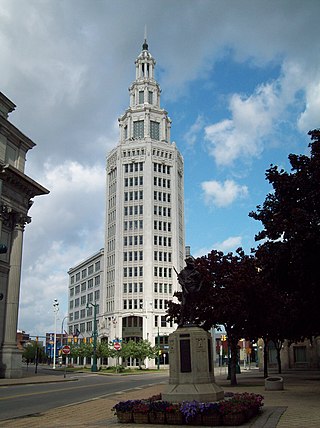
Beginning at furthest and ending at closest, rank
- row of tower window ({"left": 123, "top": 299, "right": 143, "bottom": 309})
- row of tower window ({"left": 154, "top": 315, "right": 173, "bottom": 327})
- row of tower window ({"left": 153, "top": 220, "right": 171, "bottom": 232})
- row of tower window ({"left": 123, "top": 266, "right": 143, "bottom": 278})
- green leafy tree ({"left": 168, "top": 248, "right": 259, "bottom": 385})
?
row of tower window ({"left": 153, "top": 220, "right": 171, "bottom": 232}) < row of tower window ({"left": 123, "top": 266, "right": 143, "bottom": 278}) < row of tower window ({"left": 123, "top": 299, "right": 143, "bottom": 309}) < row of tower window ({"left": 154, "top": 315, "right": 173, "bottom": 327}) < green leafy tree ({"left": 168, "top": 248, "right": 259, "bottom": 385})

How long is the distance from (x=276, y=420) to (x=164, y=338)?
83803 mm

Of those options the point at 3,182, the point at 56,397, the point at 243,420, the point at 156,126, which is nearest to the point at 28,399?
the point at 56,397

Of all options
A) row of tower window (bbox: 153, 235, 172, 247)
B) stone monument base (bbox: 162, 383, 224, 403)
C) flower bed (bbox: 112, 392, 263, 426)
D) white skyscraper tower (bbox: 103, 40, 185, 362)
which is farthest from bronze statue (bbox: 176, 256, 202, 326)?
row of tower window (bbox: 153, 235, 172, 247)

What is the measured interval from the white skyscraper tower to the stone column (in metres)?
51.9

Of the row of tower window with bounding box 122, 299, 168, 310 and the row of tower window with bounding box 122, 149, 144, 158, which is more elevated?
the row of tower window with bounding box 122, 149, 144, 158

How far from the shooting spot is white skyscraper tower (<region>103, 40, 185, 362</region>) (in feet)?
312

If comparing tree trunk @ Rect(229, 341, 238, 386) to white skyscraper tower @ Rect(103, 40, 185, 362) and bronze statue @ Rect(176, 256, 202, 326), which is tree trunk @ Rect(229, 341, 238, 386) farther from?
white skyscraper tower @ Rect(103, 40, 185, 362)

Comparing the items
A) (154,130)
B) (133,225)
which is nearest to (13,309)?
(133,225)

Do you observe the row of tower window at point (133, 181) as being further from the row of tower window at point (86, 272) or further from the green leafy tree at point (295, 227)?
the green leafy tree at point (295, 227)

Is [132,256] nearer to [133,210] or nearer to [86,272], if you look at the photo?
[133,210]

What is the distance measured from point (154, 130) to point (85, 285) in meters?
46.3

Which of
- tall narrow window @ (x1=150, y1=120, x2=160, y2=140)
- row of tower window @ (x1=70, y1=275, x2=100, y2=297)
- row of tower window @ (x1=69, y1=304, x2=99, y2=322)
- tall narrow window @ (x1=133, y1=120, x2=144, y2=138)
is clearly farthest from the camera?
row of tower window @ (x1=69, y1=304, x2=99, y2=322)

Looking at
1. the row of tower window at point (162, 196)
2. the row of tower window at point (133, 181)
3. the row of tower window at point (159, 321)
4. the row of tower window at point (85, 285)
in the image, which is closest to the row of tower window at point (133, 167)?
the row of tower window at point (133, 181)

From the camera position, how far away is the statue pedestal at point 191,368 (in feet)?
50.9
